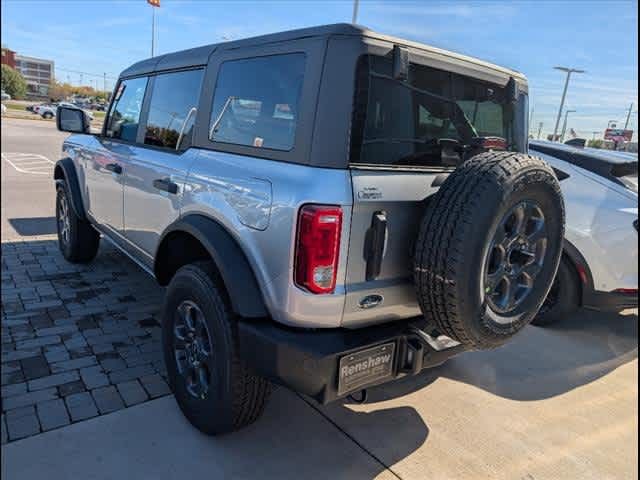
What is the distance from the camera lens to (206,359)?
8.08 ft

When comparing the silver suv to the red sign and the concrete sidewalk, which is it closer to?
the concrete sidewalk

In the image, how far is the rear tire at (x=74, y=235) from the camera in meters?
4.76

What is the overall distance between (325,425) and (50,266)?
3.53 meters

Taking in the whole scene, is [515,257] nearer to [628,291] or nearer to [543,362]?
[543,362]

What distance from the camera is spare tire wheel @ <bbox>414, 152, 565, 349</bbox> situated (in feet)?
6.46

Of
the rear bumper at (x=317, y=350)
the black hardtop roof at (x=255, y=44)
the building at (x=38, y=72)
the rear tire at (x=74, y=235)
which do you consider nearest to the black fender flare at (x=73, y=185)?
the rear tire at (x=74, y=235)

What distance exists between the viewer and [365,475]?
7.75 ft

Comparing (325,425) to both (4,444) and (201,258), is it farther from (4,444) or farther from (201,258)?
(4,444)

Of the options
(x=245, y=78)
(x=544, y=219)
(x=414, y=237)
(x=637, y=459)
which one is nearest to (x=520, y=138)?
(x=544, y=219)

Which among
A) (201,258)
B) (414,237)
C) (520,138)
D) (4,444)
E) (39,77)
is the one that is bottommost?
(4,444)

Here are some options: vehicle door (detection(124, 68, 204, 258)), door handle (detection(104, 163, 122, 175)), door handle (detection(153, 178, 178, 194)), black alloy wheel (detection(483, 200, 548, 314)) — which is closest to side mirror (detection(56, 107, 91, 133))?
door handle (detection(104, 163, 122, 175))

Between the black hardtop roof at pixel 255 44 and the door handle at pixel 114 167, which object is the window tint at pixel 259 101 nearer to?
the black hardtop roof at pixel 255 44

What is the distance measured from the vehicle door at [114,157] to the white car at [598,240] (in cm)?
370

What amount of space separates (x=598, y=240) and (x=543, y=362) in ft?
3.93
